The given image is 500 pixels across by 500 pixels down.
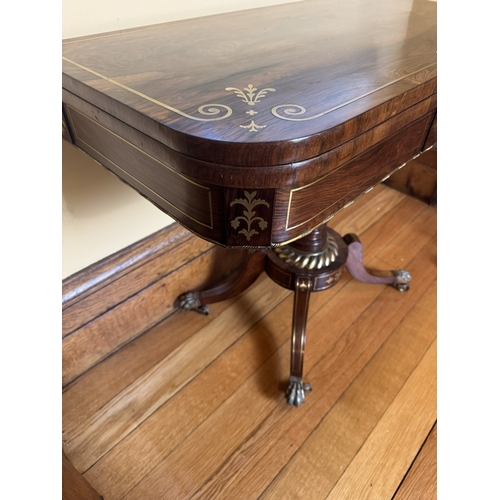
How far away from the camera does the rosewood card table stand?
430 mm

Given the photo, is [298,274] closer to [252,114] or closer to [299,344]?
[299,344]

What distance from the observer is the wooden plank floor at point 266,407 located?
771 mm

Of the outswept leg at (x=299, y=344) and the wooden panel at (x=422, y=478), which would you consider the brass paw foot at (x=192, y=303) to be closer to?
the outswept leg at (x=299, y=344)

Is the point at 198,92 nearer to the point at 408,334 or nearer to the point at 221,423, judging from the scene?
the point at 221,423

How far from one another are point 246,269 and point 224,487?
0.50 metres

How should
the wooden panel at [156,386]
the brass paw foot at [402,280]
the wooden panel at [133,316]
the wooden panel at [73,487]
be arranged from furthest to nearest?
the brass paw foot at [402,280]
the wooden panel at [133,316]
the wooden panel at [156,386]
the wooden panel at [73,487]

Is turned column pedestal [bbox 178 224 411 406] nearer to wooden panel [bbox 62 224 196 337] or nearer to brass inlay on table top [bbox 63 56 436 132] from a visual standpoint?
wooden panel [bbox 62 224 196 337]

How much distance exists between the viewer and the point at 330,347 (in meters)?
1.01

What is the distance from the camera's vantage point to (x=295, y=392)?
2.89 ft

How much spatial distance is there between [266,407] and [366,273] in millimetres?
472

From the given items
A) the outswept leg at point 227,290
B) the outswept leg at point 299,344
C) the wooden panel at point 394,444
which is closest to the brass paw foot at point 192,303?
the outswept leg at point 227,290

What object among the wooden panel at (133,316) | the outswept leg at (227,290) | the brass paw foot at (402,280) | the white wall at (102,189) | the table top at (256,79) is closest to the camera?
the table top at (256,79)

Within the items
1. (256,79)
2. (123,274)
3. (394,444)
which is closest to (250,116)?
(256,79)

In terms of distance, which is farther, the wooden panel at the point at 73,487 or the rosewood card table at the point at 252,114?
the wooden panel at the point at 73,487
